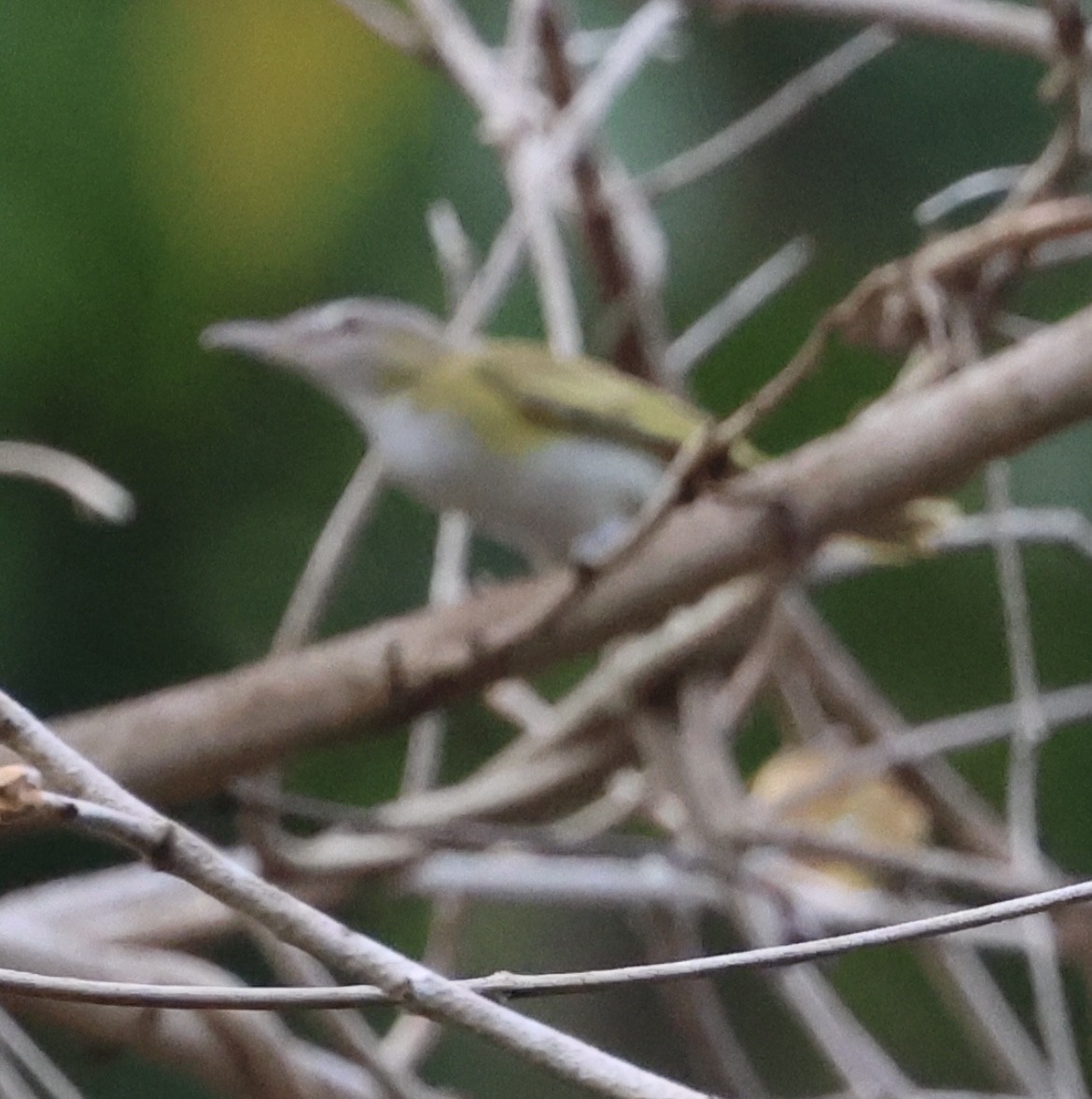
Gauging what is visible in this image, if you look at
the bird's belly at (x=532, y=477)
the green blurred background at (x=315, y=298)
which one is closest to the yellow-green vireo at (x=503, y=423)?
the bird's belly at (x=532, y=477)

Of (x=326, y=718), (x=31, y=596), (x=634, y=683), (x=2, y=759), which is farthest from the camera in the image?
(x=31, y=596)

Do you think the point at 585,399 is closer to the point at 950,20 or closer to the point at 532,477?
the point at 532,477

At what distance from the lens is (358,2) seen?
900 mm

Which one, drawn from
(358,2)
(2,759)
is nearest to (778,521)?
(2,759)

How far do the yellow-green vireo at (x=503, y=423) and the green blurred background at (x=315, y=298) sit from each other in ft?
0.48

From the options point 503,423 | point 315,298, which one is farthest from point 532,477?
point 315,298

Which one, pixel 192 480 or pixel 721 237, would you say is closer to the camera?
pixel 192 480

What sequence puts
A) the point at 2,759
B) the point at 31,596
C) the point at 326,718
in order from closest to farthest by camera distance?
1. the point at 2,759
2. the point at 326,718
3. the point at 31,596

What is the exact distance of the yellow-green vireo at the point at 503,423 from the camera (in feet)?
2.75

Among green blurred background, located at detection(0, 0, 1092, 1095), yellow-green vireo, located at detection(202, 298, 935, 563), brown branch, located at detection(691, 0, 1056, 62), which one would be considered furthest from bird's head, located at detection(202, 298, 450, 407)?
brown branch, located at detection(691, 0, 1056, 62)

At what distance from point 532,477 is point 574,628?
0.29 meters

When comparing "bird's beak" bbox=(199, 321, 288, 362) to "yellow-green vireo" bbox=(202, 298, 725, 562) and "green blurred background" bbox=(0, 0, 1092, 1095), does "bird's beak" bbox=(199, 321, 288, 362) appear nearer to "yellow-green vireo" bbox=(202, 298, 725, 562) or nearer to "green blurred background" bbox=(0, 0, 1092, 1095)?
"yellow-green vireo" bbox=(202, 298, 725, 562)

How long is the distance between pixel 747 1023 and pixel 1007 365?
0.79 metres

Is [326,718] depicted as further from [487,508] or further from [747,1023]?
[747,1023]
